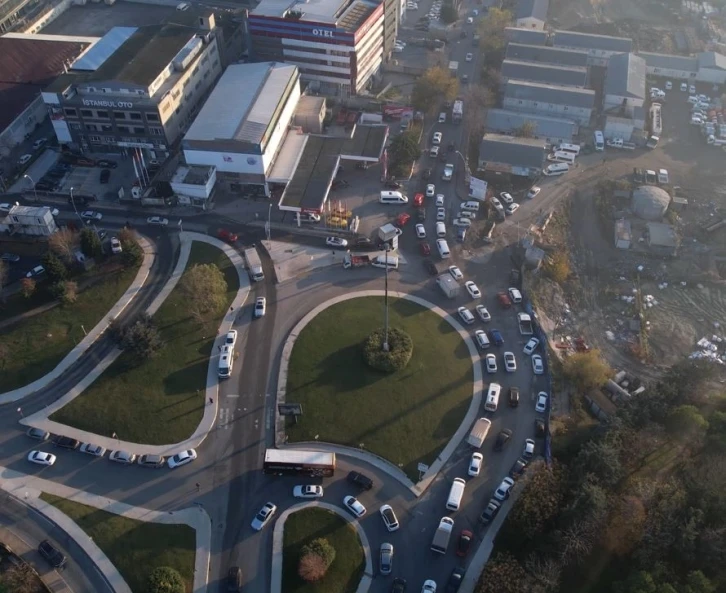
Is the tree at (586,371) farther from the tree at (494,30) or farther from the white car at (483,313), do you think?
the tree at (494,30)

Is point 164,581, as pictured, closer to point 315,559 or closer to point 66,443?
point 315,559

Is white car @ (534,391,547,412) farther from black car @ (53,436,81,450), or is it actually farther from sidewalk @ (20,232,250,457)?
black car @ (53,436,81,450)

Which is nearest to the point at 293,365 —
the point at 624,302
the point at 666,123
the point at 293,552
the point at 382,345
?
the point at 382,345

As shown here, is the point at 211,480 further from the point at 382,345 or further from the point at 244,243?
the point at 244,243

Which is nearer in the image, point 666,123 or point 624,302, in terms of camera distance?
point 624,302

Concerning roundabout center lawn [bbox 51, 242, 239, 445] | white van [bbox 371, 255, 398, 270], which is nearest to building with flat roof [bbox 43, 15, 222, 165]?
roundabout center lawn [bbox 51, 242, 239, 445]

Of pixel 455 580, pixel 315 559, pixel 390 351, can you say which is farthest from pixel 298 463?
pixel 455 580

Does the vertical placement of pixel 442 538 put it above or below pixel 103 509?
below
